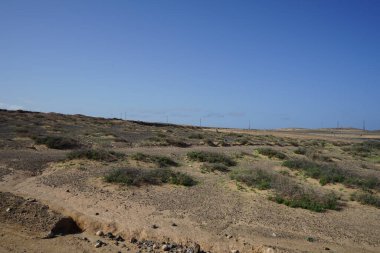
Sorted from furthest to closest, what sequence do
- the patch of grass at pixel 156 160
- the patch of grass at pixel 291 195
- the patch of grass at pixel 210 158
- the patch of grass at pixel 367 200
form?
the patch of grass at pixel 210 158 < the patch of grass at pixel 156 160 < the patch of grass at pixel 367 200 < the patch of grass at pixel 291 195

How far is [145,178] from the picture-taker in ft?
48.8

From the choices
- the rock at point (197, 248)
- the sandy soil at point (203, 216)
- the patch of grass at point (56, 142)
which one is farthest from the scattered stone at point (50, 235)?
the patch of grass at point (56, 142)

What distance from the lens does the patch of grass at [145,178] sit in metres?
14.5

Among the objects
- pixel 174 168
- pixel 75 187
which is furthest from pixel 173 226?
pixel 174 168

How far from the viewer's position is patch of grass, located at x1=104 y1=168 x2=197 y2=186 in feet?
47.5

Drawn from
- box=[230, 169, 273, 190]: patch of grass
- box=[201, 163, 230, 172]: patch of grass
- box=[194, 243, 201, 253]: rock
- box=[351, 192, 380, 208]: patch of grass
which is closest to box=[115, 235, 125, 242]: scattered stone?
box=[194, 243, 201, 253]: rock

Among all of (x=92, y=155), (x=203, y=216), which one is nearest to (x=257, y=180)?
(x=203, y=216)

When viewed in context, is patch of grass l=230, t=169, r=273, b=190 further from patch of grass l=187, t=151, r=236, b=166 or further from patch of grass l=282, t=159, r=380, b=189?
patch of grass l=187, t=151, r=236, b=166

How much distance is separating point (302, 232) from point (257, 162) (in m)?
13.1

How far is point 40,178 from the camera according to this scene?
15000 millimetres

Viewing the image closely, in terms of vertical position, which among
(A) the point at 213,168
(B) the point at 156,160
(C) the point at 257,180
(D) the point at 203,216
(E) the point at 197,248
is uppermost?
(B) the point at 156,160

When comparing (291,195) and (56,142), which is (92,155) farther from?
(291,195)

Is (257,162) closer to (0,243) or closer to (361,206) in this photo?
(361,206)

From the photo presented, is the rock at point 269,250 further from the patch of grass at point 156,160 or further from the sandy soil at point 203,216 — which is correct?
the patch of grass at point 156,160
